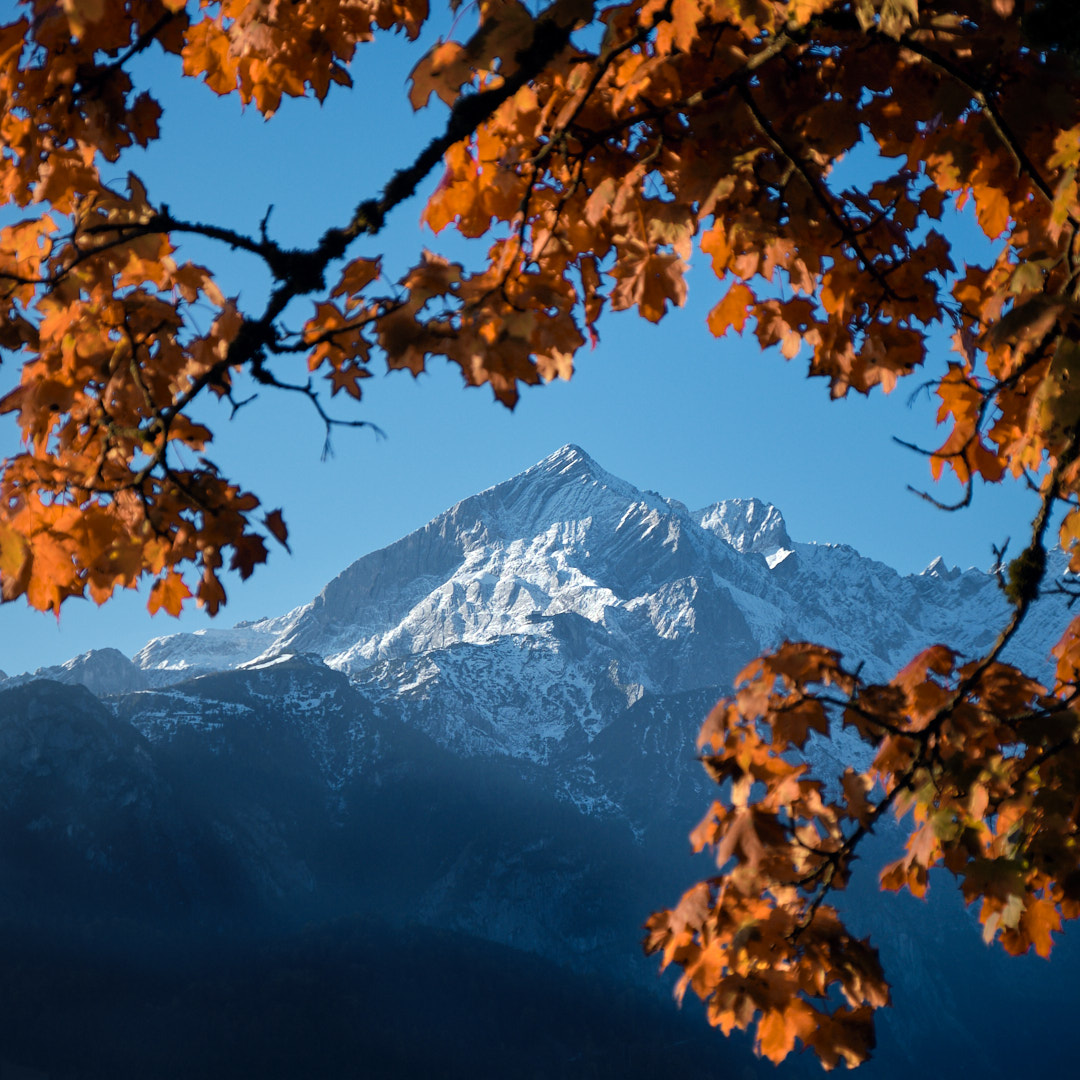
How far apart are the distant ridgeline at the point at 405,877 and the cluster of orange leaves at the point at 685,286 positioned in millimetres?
95604

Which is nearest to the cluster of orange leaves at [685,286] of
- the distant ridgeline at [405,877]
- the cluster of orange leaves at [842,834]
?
the cluster of orange leaves at [842,834]

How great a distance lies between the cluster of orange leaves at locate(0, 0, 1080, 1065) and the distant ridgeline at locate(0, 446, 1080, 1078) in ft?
314

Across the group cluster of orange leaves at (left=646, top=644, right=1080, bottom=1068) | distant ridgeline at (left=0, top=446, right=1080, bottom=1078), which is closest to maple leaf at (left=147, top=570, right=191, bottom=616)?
cluster of orange leaves at (left=646, top=644, right=1080, bottom=1068)

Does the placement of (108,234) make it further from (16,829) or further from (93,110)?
(16,829)

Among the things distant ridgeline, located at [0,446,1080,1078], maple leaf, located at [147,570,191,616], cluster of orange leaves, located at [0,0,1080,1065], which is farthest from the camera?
distant ridgeline, located at [0,446,1080,1078]

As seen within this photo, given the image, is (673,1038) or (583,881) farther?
(583,881)

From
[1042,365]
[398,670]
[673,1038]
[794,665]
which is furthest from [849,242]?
[398,670]

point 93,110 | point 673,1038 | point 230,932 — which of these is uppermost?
point 93,110

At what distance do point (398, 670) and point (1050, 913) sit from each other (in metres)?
173

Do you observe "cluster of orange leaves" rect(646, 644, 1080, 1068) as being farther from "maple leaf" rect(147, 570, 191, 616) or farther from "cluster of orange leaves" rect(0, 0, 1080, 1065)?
"maple leaf" rect(147, 570, 191, 616)

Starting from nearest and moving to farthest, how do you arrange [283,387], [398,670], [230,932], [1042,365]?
[283,387] → [1042,365] → [230,932] → [398,670]

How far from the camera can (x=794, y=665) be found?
8.96 ft

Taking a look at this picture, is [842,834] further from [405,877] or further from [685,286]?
[405,877]

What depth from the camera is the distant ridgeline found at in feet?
298
